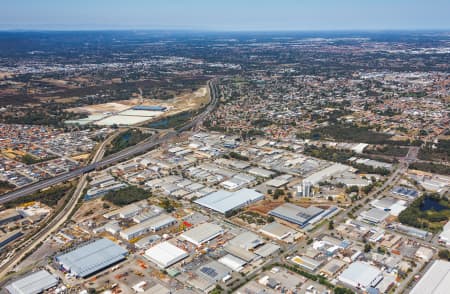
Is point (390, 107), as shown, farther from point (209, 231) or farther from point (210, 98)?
point (209, 231)

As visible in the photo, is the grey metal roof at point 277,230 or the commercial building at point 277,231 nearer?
the commercial building at point 277,231

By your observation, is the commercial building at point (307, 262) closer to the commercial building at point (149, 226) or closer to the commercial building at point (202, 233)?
the commercial building at point (202, 233)

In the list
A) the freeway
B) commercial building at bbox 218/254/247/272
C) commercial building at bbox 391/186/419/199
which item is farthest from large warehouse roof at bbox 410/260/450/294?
the freeway

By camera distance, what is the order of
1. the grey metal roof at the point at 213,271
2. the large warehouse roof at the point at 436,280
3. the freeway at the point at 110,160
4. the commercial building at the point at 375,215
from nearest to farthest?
1. the large warehouse roof at the point at 436,280
2. the grey metal roof at the point at 213,271
3. the commercial building at the point at 375,215
4. the freeway at the point at 110,160

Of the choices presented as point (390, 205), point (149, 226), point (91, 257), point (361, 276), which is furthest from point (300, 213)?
point (91, 257)

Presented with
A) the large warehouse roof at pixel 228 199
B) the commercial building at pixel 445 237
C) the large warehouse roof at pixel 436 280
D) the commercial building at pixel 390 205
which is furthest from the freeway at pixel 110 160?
the commercial building at pixel 445 237

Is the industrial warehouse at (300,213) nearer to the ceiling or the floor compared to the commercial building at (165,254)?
nearer to the ceiling

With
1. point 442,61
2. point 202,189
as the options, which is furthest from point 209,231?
point 442,61
